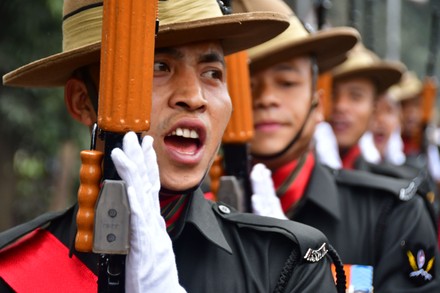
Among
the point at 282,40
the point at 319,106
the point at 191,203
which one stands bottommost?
the point at 191,203

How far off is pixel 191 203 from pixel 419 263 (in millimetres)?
1445

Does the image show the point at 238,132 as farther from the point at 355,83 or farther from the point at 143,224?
the point at 355,83

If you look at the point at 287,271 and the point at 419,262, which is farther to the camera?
the point at 419,262

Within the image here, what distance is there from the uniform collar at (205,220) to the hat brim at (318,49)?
1.57 metres

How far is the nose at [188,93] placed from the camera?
9.38 ft

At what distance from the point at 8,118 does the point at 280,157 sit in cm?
324

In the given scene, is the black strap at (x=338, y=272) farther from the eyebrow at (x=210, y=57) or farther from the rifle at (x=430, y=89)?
the rifle at (x=430, y=89)

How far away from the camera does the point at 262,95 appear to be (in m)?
4.48

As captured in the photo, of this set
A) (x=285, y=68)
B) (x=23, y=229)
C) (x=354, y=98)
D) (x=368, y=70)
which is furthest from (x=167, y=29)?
(x=368, y=70)

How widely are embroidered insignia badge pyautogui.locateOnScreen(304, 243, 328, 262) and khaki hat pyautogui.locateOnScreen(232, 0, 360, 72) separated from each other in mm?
1684

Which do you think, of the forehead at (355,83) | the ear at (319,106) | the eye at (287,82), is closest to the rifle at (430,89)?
the forehead at (355,83)

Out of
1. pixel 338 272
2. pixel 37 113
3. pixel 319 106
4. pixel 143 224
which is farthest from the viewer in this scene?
pixel 37 113

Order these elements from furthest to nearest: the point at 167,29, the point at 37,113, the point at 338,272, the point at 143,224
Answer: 1. the point at 37,113
2. the point at 338,272
3. the point at 167,29
4. the point at 143,224

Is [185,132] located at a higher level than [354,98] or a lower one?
lower
